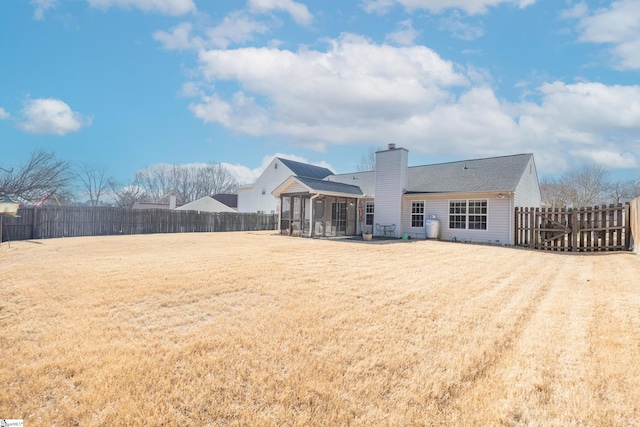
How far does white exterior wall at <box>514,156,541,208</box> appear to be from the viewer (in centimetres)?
1514

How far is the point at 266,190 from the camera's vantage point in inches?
1211

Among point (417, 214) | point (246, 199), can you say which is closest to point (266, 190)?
point (246, 199)

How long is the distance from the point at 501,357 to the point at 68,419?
3.81m

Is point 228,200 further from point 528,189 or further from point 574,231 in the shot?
point 574,231

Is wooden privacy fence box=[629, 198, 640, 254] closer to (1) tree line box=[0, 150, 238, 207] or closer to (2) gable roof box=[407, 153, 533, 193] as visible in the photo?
(2) gable roof box=[407, 153, 533, 193]

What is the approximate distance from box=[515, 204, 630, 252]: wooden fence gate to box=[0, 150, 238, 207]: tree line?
2371 centimetres

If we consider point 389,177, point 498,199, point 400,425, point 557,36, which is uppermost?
point 557,36

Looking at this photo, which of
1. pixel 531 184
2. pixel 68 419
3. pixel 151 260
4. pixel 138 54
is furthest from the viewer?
pixel 531 184

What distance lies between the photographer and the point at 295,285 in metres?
5.70

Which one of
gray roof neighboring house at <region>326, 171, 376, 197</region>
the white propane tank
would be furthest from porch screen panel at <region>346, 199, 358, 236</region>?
the white propane tank

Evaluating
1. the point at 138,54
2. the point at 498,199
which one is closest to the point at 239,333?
the point at 138,54

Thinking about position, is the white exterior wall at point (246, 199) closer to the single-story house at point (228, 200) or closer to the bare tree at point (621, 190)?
the single-story house at point (228, 200)

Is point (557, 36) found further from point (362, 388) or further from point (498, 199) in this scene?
point (362, 388)

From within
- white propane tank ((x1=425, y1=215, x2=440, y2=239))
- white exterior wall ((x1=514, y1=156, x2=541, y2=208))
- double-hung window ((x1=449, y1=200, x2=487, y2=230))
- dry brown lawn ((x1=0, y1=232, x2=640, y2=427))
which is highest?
white exterior wall ((x1=514, y1=156, x2=541, y2=208))
